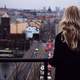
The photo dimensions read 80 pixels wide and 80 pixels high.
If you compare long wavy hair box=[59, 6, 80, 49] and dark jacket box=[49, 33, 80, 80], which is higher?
long wavy hair box=[59, 6, 80, 49]

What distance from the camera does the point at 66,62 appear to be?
2.73 meters

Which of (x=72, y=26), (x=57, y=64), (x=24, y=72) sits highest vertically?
(x=72, y=26)

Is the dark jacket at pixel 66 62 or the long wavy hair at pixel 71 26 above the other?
the long wavy hair at pixel 71 26

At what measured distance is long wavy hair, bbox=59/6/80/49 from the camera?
8.74 feet

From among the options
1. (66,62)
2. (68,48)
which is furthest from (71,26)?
(66,62)

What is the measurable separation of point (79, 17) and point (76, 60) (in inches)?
14.8

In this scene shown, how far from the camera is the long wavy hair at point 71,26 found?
2664 mm

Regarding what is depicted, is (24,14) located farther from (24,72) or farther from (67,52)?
(67,52)

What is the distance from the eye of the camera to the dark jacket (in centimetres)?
271

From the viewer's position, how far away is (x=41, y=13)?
571 cm

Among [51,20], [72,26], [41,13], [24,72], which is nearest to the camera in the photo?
[72,26]

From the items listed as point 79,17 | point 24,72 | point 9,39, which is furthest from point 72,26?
point 9,39

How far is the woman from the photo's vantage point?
2.67m

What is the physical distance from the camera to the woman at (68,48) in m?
2.67
